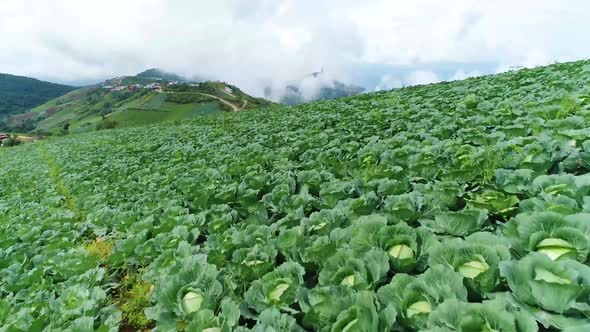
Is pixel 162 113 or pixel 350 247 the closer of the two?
pixel 350 247

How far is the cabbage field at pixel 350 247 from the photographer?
2688 millimetres

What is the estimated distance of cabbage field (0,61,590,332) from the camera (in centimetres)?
269

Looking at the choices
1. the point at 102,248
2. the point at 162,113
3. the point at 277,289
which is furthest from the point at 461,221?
the point at 162,113

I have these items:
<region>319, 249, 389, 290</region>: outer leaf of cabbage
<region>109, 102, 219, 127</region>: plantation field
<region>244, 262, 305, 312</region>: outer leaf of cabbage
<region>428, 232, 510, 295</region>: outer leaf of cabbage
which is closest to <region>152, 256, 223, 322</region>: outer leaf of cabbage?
<region>244, 262, 305, 312</region>: outer leaf of cabbage

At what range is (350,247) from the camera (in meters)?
3.74

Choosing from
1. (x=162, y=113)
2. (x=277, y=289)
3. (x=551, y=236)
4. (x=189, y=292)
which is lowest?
(x=189, y=292)

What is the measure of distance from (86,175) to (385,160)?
1288 cm

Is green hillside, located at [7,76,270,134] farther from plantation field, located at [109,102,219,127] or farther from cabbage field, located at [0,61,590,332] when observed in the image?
cabbage field, located at [0,61,590,332]

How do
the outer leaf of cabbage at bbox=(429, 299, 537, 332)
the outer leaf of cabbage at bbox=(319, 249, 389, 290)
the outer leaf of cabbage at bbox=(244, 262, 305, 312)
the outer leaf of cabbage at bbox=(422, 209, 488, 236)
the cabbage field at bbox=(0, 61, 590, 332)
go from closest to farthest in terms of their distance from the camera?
the outer leaf of cabbage at bbox=(429, 299, 537, 332), the cabbage field at bbox=(0, 61, 590, 332), the outer leaf of cabbage at bbox=(319, 249, 389, 290), the outer leaf of cabbage at bbox=(244, 262, 305, 312), the outer leaf of cabbage at bbox=(422, 209, 488, 236)

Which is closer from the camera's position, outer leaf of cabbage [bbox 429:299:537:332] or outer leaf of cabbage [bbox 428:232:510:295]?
outer leaf of cabbage [bbox 429:299:537:332]

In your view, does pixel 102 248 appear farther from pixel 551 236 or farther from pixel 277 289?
pixel 551 236

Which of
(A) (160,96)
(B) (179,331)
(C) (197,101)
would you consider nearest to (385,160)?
(B) (179,331)

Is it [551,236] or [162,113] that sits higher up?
[162,113]

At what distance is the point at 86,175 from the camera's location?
47.4ft
